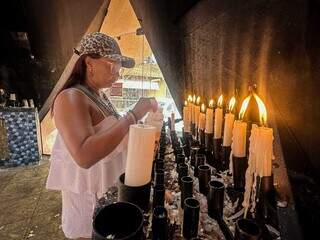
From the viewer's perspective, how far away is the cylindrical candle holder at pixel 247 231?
2.33 ft

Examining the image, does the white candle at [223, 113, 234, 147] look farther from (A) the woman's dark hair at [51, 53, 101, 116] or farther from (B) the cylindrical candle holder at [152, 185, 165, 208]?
(A) the woman's dark hair at [51, 53, 101, 116]

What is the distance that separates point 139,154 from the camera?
3.36 feet

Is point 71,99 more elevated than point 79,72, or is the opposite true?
point 79,72

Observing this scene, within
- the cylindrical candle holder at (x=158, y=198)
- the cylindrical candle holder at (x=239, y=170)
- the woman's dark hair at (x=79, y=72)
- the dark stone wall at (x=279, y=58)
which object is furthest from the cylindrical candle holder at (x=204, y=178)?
the woman's dark hair at (x=79, y=72)

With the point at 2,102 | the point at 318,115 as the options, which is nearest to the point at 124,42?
the point at 2,102

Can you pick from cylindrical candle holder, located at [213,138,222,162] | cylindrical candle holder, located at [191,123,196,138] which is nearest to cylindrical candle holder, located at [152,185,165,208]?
cylindrical candle holder, located at [213,138,222,162]

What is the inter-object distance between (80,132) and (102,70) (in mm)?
532

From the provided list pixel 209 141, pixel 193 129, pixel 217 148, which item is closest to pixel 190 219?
pixel 217 148

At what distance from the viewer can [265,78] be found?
124 centimetres

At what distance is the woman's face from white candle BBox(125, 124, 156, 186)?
76cm

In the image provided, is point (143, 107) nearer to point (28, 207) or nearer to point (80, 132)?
point (80, 132)

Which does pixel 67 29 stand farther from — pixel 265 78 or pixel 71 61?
pixel 265 78

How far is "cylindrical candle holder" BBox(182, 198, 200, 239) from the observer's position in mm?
884

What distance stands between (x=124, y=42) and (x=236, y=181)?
6886 millimetres
